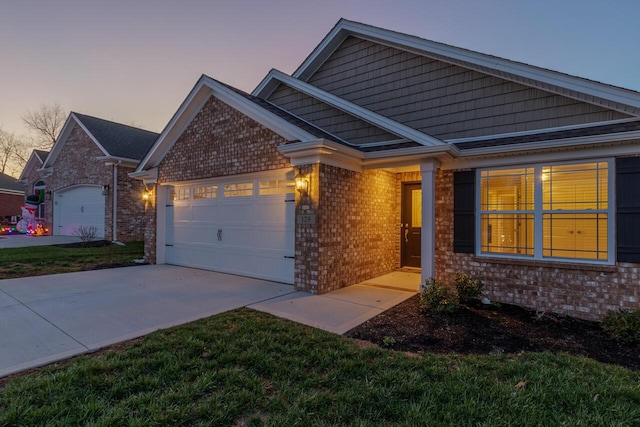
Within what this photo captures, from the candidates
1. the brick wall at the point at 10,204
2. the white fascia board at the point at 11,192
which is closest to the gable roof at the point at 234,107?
the white fascia board at the point at 11,192

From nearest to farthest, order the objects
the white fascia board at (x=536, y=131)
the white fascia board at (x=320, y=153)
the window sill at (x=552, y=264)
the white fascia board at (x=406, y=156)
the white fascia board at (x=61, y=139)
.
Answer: the window sill at (x=552, y=264)
the white fascia board at (x=536, y=131)
the white fascia board at (x=406, y=156)
the white fascia board at (x=320, y=153)
the white fascia board at (x=61, y=139)

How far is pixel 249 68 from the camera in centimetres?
1528

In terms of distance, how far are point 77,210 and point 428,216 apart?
59.0 ft

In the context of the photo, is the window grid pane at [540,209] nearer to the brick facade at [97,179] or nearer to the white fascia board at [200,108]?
the white fascia board at [200,108]

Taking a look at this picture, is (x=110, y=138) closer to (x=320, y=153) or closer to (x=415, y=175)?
(x=320, y=153)

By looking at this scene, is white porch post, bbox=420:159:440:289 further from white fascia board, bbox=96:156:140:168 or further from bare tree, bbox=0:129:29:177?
bare tree, bbox=0:129:29:177

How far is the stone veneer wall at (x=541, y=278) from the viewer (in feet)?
16.7

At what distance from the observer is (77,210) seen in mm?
16797

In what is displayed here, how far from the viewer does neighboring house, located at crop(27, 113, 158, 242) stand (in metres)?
14.8

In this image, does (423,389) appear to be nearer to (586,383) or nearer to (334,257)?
(586,383)

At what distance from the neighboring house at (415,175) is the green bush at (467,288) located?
49cm

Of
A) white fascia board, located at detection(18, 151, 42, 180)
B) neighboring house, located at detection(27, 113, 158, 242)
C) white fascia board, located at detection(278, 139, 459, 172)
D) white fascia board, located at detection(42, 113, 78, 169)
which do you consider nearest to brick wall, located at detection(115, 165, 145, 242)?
neighboring house, located at detection(27, 113, 158, 242)

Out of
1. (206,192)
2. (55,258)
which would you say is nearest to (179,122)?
(206,192)

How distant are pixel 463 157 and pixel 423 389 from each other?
189 inches
